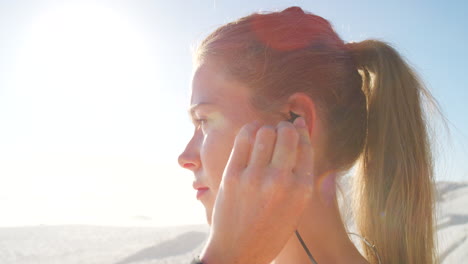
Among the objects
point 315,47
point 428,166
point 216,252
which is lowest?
point 428,166

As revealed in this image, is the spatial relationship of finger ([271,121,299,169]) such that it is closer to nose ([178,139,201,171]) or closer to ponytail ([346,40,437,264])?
nose ([178,139,201,171])

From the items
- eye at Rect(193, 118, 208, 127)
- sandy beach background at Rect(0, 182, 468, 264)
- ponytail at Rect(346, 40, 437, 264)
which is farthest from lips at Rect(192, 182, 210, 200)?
sandy beach background at Rect(0, 182, 468, 264)

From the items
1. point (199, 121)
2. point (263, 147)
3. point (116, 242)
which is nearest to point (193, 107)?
point (199, 121)

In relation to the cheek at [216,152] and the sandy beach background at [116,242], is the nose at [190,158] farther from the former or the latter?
the sandy beach background at [116,242]

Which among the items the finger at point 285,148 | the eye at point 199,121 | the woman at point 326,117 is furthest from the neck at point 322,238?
the finger at point 285,148

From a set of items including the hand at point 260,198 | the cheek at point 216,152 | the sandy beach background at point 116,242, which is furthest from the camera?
the sandy beach background at point 116,242

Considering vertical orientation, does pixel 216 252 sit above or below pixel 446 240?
above

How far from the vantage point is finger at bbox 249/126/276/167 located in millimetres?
835

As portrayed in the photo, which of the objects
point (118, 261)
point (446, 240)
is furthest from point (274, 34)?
point (118, 261)

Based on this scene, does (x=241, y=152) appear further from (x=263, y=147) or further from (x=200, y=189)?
(x=200, y=189)

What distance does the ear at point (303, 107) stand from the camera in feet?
4.66

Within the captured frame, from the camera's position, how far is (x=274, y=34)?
1519 mm

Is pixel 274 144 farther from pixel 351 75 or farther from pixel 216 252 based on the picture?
pixel 351 75

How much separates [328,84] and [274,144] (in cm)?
72
